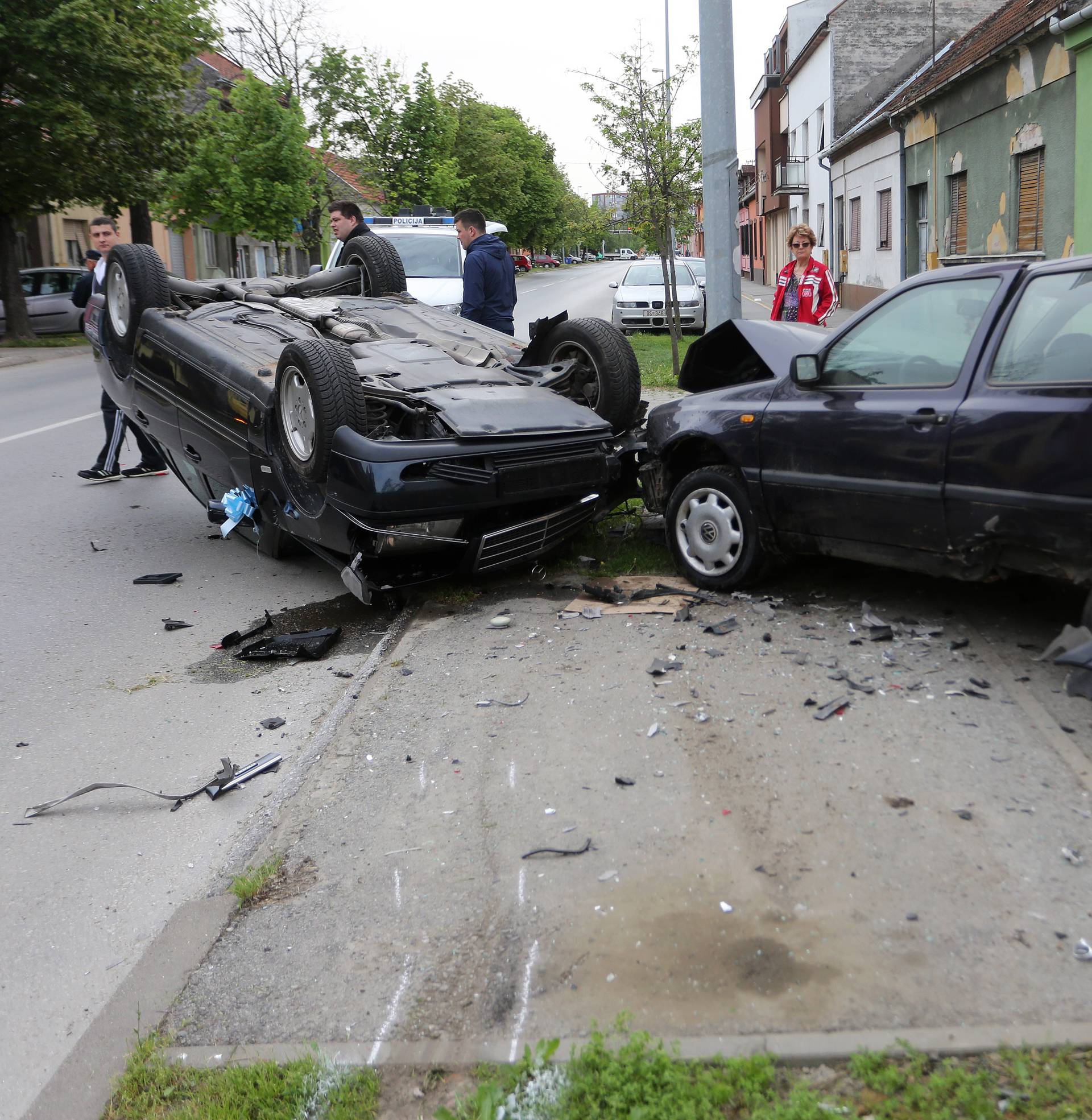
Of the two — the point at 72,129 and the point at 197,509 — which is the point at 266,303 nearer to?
the point at 197,509

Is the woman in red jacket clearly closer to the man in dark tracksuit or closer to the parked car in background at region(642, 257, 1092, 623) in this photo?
the parked car in background at region(642, 257, 1092, 623)

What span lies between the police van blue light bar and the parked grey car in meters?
11.8

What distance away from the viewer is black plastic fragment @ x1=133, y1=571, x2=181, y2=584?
295 inches

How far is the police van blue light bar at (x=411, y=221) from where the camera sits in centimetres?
1884

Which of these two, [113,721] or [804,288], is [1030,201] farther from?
[113,721]

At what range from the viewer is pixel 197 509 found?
9.55m

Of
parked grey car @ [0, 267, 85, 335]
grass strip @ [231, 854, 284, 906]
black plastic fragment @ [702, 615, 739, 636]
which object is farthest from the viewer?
parked grey car @ [0, 267, 85, 335]

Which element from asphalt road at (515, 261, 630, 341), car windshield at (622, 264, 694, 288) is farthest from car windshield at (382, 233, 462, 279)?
car windshield at (622, 264, 694, 288)

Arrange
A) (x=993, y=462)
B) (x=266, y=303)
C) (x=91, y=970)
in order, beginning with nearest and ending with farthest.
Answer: (x=91, y=970)
(x=993, y=462)
(x=266, y=303)

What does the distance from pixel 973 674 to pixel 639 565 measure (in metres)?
2.54

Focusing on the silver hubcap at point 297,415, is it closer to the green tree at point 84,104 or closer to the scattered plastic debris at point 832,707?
the scattered plastic debris at point 832,707

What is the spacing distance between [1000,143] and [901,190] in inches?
281

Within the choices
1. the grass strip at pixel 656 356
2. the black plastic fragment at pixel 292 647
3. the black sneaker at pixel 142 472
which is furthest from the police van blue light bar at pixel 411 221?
the black plastic fragment at pixel 292 647

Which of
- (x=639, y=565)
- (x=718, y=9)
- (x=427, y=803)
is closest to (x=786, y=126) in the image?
(x=718, y=9)
